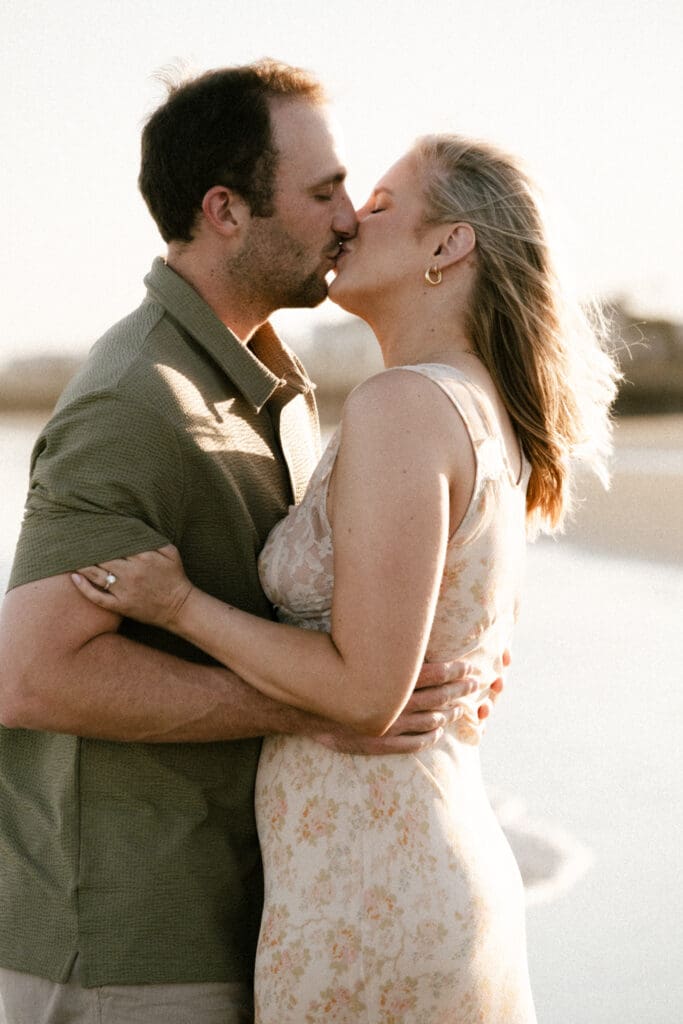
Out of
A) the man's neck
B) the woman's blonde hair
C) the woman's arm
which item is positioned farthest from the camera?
the man's neck

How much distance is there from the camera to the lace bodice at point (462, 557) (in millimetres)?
2074

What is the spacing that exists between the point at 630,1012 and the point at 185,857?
2.04m

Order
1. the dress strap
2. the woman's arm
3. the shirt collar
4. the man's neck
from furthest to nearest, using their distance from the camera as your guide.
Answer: the man's neck < the shirt collar < the dress strap < the woman's arm

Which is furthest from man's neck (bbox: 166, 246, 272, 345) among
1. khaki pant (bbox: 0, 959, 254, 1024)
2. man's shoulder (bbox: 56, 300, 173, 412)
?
khaki pant (bbox: 0, 959, 254, 1024)

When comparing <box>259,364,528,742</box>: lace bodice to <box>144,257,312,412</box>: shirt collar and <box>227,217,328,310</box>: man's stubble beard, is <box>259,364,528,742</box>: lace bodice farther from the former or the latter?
<box>227,217,328,310</box>: man's stubble beard

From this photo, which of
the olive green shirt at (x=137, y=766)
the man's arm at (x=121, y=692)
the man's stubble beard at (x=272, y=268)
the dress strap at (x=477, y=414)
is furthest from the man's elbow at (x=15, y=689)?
the man's stubble beard at (x=272, y=268)

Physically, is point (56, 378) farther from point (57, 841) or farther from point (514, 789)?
point (57, 841)

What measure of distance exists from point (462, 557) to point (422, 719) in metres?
0.25

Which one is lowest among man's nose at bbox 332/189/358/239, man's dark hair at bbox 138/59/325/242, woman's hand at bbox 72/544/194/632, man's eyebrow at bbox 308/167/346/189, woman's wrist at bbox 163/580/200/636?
woman's wrist at bbox 163/580/200/636

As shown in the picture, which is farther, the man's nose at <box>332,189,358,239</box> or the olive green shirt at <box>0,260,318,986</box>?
the man's nose at <box>332,189,358,239</box>

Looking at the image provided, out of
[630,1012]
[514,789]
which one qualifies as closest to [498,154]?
[630,1012]

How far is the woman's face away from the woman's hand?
618mm

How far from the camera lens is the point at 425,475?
195cm

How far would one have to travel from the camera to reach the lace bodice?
2074 millimetres
